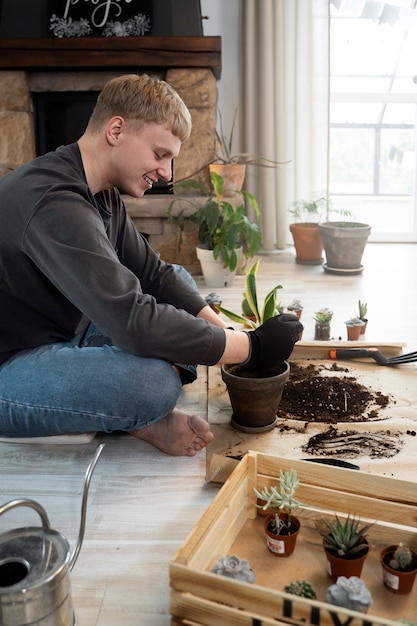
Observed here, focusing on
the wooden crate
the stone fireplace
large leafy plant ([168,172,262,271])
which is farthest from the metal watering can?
the stone fireplace

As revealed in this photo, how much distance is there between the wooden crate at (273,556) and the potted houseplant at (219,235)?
2227 mm

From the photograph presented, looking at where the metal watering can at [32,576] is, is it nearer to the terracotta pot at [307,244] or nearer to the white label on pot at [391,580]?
the white label on pot at [391,580]

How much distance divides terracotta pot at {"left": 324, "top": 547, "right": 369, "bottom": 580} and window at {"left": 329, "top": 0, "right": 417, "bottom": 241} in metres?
3.90

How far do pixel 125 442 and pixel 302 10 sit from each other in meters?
3.38

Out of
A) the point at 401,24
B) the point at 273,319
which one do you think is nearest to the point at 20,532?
the point at 273,319

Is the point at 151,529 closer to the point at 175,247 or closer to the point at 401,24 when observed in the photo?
the point at 175,247

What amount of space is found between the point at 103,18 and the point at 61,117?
0.61 metres

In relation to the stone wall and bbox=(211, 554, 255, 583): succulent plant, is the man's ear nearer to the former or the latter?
bbox=(211, 554, 255, 583): succulent plant

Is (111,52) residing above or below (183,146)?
above

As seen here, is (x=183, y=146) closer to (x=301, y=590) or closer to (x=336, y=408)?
(x=336, y=408)

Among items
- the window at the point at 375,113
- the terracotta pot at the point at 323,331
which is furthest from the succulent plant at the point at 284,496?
the window at the point at 375,113

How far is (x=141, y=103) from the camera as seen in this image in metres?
1.60

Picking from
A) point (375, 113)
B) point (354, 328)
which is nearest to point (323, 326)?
point (354, 328)

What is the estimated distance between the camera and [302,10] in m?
4.18
